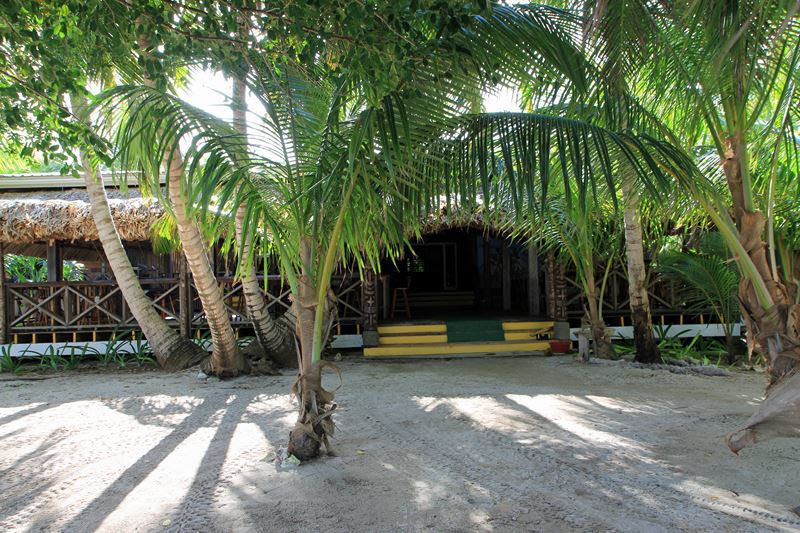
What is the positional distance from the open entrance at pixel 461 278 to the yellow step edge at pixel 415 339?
1.47 m

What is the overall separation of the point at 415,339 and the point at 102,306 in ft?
16.5

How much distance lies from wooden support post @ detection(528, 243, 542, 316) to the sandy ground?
417 cm

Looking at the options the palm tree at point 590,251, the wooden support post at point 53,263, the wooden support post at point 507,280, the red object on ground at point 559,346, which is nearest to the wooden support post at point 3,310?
the wooden support post at point 53,263

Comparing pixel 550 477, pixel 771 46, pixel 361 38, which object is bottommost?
pixel 550 477

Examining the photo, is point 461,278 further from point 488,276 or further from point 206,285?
point 206,285

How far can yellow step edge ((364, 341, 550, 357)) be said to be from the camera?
8.55 m

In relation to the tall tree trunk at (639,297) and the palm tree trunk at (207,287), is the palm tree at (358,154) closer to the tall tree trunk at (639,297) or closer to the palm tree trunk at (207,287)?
the palm tree trunk at (207,287)

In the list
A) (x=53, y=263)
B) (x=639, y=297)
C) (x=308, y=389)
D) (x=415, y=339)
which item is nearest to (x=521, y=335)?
(x=415, y=339)

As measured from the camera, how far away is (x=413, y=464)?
337 cm

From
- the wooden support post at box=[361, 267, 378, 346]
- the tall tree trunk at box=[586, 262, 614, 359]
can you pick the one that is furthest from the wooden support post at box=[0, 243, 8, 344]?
the tall tree trunk at box=[586, 262, 614, 359]

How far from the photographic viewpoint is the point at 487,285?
41.4 feet

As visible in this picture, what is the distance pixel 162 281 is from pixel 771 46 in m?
8.26

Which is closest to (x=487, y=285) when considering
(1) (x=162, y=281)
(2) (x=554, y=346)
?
(2) (x=554, y=346)

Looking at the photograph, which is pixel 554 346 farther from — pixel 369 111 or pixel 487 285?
pixel 369 111
